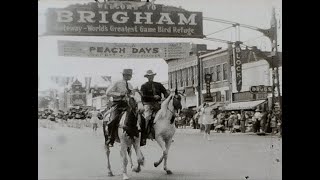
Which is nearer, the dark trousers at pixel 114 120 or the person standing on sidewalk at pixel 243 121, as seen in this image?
the dark trousers at pixel 114 120

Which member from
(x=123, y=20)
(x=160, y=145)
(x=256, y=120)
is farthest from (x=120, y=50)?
(x=256, y=120)

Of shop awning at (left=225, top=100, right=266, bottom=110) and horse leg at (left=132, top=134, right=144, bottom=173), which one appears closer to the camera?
horse leg at (left=132, top=134, right=144, bottom=173)

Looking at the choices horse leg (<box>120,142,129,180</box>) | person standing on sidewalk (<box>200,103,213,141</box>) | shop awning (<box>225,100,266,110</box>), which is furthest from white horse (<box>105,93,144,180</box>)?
shop awning (<box>225,100,266,110</box>)

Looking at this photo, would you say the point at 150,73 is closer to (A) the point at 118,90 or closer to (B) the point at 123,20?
(A) the point at 118,90

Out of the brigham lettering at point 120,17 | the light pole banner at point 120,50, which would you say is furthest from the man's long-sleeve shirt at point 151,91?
the brigham lettering at point 120,17

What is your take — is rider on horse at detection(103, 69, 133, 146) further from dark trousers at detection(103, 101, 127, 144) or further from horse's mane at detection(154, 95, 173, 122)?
horse's mane at detection(154, 95, 173, 122)

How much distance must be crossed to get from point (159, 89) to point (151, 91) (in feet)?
0.23

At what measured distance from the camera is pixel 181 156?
183 inches

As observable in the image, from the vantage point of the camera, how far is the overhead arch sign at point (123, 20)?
4.50m

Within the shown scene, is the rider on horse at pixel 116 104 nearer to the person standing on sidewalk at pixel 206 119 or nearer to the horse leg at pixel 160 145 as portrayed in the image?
the horse leg at pixel 160 145

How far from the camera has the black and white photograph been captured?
14.9ft
